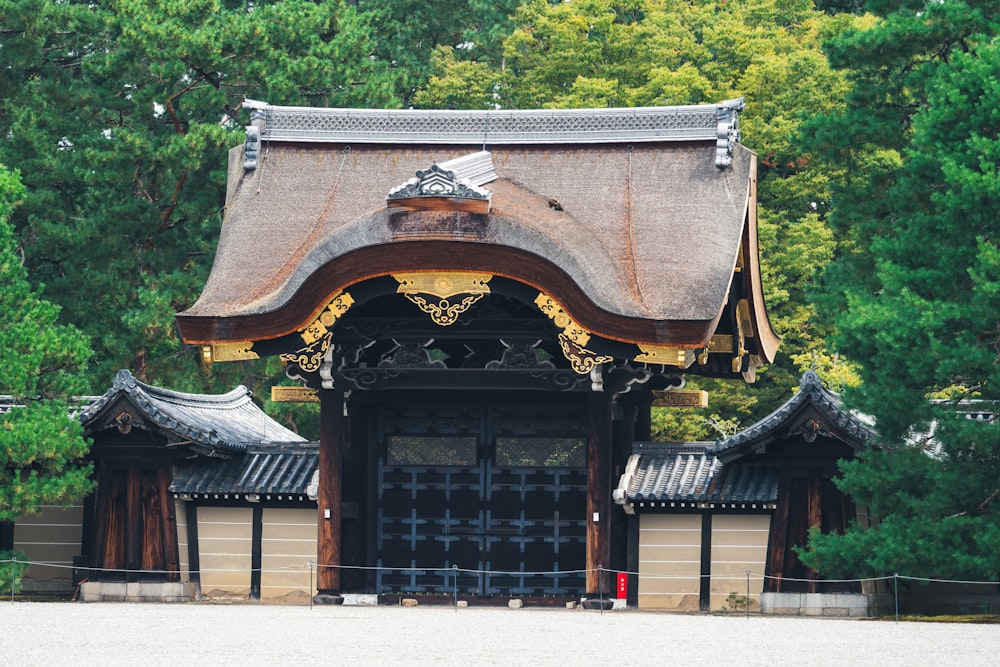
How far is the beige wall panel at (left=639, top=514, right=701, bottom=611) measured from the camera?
22.9m

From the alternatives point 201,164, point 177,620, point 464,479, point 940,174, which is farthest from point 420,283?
point 201,164

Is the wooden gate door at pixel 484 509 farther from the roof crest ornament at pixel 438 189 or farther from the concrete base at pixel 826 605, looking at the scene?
the roof crest ornament at pixel 438 189

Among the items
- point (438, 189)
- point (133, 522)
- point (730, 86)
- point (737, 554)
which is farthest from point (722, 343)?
point (730, 86)

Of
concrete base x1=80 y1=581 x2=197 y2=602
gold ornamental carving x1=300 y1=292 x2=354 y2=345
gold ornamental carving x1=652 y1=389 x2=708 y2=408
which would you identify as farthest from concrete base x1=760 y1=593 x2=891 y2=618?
concrete base x1=80 y1=581 x2=197 y2=602

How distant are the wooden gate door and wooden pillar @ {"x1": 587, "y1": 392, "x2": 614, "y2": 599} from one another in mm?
940

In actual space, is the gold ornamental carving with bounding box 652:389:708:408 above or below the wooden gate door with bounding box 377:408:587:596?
above

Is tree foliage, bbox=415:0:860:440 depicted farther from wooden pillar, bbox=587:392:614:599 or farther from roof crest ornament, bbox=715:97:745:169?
wooden pillar, bbox=587:392:614:599

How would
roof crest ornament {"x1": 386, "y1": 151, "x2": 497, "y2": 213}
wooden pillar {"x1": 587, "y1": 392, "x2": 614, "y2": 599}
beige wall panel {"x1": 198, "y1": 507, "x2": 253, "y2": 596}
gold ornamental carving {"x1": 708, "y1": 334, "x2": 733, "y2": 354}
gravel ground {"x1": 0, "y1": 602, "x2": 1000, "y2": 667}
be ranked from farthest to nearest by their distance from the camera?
gold ornamental carving {"x1": 708, "y1": 334, "x2": 733, "y2": 354}
beige wall panel {"x1": 198, "y1": 507, "x2": 253, "y2": 596}
wooden pillar {"x1": 587, "y1": 392, "x2": 614, "y2": 599}
roof crest ornament {"x1": 386, "y1": 151, "x2": 497, "y2": 213}
gravel ground {"x1": 0, "y1": 602, "x2": 1000, "y2": 667}

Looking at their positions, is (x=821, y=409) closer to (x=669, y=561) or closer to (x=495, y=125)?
(x=669, y=561)

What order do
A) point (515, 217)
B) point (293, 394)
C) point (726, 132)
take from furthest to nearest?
point (293, 394), point (726, 132), point (515, 217)

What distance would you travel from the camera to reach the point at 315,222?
2317 cm

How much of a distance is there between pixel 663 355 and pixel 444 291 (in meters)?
2.77

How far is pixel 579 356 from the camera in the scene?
21328 mm

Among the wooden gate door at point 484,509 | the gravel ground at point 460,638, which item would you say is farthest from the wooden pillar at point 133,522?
the wooden gate door at point 484,509
